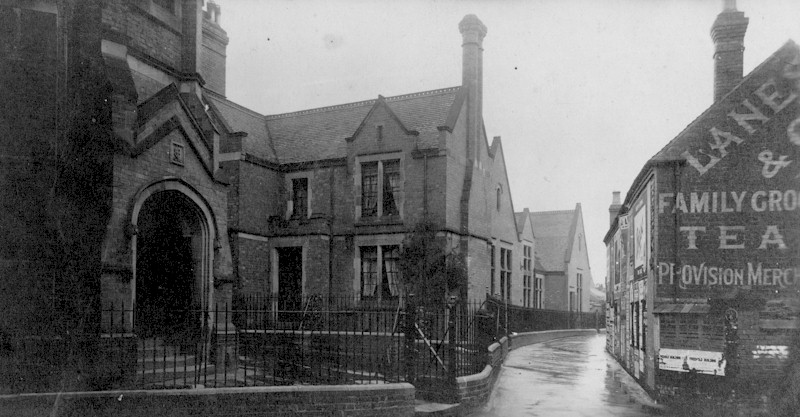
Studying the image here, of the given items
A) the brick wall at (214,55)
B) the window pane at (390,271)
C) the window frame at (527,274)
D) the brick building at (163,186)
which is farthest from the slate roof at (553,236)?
the brick wall at (214,55)

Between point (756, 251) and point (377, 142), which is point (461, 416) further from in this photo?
point (377, 142)

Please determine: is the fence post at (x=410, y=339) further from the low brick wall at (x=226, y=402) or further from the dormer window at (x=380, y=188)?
the dormer window at (x=380, y=188)

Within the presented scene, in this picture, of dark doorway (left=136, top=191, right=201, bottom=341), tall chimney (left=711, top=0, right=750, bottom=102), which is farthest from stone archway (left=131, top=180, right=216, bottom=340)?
tall chimney (left=711, top=0, right=750, bottom=102)

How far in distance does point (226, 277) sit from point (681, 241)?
10.6 meters

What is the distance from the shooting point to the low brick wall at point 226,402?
27.5 feet

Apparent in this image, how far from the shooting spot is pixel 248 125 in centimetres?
2783

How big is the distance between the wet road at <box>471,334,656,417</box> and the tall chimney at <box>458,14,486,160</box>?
902 cm

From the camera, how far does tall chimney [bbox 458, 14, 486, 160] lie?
83.6ft

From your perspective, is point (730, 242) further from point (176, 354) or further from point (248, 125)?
point (248, 125)

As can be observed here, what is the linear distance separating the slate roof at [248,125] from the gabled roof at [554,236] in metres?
24.8

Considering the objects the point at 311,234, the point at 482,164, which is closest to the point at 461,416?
the point at 311,234

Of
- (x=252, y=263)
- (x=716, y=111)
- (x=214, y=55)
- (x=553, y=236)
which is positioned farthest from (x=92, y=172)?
(x=553, y=236)

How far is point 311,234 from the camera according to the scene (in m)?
24.5

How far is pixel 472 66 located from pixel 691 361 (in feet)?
52.4
